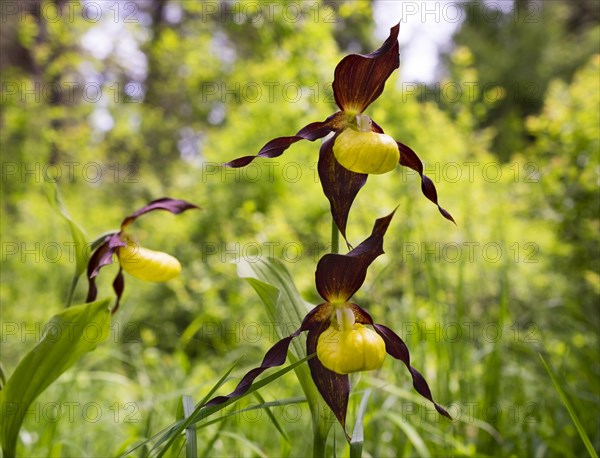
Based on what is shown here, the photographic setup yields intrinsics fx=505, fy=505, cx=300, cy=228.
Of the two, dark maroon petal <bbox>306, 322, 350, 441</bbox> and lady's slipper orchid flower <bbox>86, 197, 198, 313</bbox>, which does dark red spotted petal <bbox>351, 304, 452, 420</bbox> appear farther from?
lady's slipper orchid flower <bbox>86, 197, 198, 313</bbox>

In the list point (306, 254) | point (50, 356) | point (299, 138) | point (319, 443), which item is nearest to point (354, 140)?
point (299, 138)

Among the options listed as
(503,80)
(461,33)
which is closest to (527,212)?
(503,80)

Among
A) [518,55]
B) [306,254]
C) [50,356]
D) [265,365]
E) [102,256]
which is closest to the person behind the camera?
[265,365]

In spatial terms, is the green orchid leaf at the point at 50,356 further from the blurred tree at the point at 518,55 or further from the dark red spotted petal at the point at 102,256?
the blurred tree at the point at 518,55

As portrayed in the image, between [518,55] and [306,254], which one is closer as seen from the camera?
[306,254]

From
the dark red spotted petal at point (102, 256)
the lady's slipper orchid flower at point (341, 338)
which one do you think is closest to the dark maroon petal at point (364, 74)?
the lady's slipper orchid flower at point (341, 338)

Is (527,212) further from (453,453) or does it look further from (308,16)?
(308,16)

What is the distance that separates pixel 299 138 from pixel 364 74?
0.14 m

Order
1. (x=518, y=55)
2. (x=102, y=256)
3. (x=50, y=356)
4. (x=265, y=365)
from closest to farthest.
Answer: (x=265, y=365)
(x=50, y=356)
(x=102, y=256)
(x=518, y=55)

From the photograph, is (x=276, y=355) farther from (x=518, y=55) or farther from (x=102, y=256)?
(x=518, y=55)

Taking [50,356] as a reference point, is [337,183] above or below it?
above

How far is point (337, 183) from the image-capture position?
0.79 meters

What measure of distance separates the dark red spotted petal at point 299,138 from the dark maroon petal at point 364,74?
0.08 ft

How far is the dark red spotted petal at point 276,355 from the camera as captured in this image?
63cm
